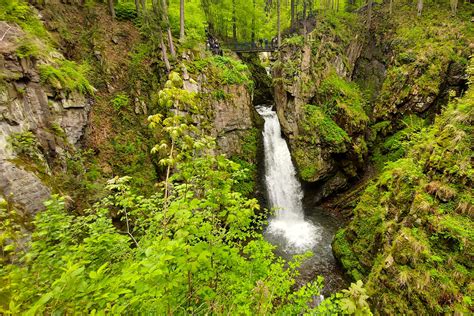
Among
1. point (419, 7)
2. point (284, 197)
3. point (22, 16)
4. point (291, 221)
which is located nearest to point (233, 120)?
point (284, 197)

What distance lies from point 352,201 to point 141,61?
15268 millimetres

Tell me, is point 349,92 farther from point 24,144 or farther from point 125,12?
point 24,144

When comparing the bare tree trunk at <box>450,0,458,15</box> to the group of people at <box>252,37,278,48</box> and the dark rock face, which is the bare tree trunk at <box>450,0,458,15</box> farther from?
the group of people at <box>252,37,278,48</box>

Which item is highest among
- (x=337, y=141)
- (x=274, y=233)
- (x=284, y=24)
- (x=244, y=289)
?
(x=284, y=24)

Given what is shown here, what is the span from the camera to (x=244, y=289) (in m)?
3.31

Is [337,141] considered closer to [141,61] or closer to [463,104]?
[463,104]

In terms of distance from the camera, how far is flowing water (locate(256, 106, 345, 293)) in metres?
10.2

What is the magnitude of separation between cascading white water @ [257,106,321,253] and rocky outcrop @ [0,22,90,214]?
10242mm

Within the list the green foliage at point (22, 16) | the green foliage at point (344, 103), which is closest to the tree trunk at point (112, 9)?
the green foliage at point (22, 16)

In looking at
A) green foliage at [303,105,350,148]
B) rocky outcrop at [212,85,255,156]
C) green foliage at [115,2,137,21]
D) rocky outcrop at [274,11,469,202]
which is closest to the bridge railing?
Result: rocky outcrop at [274,11,469,202]

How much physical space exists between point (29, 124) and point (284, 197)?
12.9 meters

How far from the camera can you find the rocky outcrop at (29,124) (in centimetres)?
552

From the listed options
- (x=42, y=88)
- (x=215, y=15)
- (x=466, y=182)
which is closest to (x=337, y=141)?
(x=466, y=182)

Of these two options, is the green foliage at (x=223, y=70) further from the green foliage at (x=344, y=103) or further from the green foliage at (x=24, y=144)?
the green foliage at (x=24, y=144)
